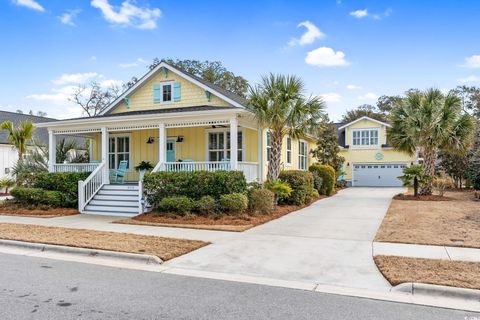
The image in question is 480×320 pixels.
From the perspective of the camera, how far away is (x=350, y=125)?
110 feet

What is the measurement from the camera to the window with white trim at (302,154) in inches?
974

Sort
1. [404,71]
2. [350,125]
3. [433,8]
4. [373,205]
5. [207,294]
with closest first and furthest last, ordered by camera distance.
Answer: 1. [207,294]
2. [433,8]
3. [373,205]
4. [404,71]
5. [350,125]

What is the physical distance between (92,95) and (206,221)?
38.6 meters

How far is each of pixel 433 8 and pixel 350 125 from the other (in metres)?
19.5

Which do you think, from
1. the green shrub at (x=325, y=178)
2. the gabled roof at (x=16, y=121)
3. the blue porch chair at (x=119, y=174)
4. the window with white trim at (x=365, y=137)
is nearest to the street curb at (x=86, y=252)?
the blue porch chair at (x=119, y=174)

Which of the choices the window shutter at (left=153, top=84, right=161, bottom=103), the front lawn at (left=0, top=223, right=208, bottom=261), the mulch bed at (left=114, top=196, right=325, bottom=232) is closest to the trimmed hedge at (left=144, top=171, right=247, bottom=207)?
the mulch bed at (left=114, top=196, right=325, bottom=232)

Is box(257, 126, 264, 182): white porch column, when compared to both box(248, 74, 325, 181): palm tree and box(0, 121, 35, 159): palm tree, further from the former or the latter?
→ box(0, 121, 35, 159): palm tree

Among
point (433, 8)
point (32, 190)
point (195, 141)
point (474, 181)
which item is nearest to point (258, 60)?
point (195, 141)

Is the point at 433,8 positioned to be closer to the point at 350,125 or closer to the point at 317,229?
the point at 317,229

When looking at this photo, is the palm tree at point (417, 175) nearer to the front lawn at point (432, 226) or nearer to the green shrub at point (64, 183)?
the front lawn at point (432, 226)

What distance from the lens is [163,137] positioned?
15.5 m

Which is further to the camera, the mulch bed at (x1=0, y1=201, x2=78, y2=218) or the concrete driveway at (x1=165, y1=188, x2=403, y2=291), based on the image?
the mulch bed at (x1=0, y1=201, x2=78, y2=218)

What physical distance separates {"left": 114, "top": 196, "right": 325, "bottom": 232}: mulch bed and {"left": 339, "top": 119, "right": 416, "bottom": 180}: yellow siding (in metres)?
21.4

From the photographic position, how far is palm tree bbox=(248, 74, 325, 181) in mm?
14586
